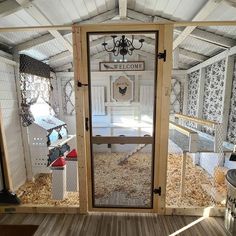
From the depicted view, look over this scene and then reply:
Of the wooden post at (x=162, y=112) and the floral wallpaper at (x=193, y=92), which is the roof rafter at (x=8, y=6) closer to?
the wooden post at (x=162, y=112)

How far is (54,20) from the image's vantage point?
2.51m

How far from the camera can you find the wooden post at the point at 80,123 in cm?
180

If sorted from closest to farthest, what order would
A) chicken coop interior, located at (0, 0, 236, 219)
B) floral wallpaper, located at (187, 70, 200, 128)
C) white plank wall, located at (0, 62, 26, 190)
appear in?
chicken coop interior, located at (0, 0, 236, 219)
white plank wall, located at (0, 62, 26, 190)
floral wallpaper, located at (187, 70, 200, 128)

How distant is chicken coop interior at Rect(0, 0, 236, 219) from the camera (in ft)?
6.13

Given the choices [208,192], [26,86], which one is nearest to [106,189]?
[208,192]

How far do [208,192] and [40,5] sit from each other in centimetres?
345

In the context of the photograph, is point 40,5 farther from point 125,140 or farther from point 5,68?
point 125,140

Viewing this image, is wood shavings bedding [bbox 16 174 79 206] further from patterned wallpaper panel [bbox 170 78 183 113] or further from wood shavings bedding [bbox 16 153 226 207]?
patterned wallpaper panel [bbox 170 78 183 113]

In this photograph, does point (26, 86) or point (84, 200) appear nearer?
point (84, 200)

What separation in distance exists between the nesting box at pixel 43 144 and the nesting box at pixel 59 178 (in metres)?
0.77

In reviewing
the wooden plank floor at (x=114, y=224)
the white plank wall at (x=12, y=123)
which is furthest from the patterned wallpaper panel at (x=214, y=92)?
the white plank wall at (x=12, y=123)

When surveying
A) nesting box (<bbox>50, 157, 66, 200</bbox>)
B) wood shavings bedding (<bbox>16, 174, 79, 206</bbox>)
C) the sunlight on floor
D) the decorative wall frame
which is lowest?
wood shavings bedding (<bbox>16, 174, 79, 206</bbox>)

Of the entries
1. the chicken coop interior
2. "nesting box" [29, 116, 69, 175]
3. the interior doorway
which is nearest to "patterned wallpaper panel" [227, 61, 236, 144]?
the chicken coop interior

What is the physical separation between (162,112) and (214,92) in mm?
2527
